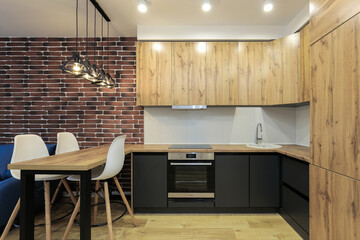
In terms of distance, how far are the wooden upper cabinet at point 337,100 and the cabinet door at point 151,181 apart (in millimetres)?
1702

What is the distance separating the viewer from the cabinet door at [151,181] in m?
2.63

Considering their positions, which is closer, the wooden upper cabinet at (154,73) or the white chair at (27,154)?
the white chair at (27,154)

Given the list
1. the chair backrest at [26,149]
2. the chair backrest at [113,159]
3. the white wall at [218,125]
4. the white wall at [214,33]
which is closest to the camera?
the chair backrest at [113,159]

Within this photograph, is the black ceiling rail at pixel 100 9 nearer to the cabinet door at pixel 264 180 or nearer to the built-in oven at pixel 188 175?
the built-in oven at pixel 188 175

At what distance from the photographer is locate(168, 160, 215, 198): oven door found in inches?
104

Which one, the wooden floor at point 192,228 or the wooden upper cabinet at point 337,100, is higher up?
the wooden upper cabinet at point 337,100

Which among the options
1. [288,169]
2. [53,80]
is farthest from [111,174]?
[53,80]

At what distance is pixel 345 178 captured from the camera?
4.17 feet

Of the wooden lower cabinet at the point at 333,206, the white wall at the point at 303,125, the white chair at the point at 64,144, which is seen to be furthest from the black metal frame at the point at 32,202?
the white wall at the point at 303,125

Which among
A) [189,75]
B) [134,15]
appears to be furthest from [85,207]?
[134,15]

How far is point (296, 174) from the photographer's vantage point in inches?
85.9

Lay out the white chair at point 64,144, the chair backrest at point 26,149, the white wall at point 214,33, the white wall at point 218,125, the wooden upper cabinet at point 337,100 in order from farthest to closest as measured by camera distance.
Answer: the white wall at point 218,125
the white wall at point 214,33
the white chair at point 64,144
the chair backrest at point 26,149
the wooden upper cabinet at point 337,100

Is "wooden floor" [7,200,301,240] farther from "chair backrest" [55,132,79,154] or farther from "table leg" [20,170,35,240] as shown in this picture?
"chair backrest" [55,132,79,154]

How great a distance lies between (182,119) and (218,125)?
58 cm
